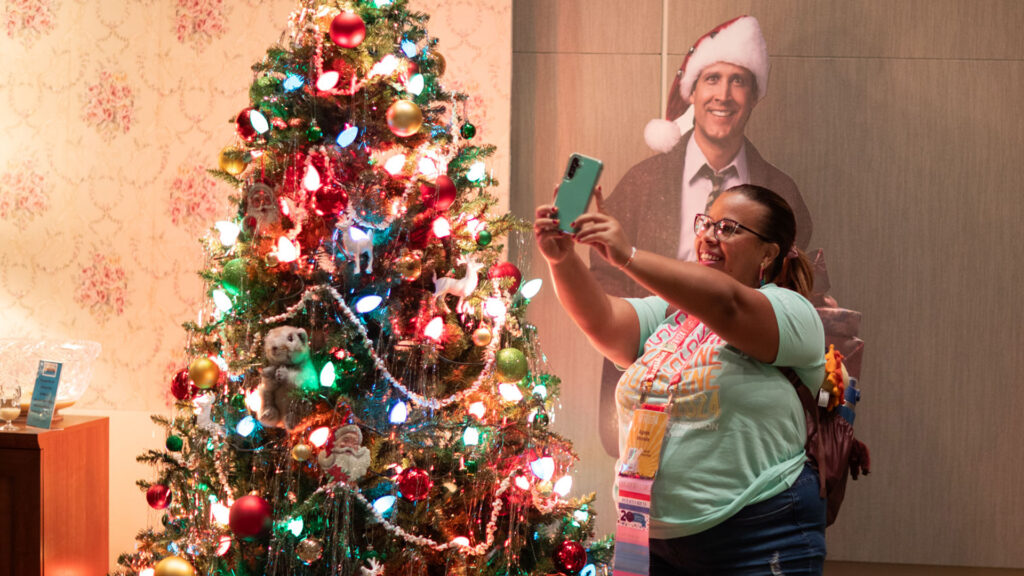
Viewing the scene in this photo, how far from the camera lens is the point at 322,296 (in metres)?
1.66

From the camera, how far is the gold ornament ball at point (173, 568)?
1611mm

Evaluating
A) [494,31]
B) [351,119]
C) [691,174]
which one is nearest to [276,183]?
[351,119]

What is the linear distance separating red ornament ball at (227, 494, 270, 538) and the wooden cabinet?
1050 mm

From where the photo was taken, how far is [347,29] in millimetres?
1600

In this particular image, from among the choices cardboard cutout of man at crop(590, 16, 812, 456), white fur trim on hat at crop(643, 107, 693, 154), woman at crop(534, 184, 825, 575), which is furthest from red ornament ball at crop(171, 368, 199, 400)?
white fur trim on hat at crop(643, 107, 693, 154)

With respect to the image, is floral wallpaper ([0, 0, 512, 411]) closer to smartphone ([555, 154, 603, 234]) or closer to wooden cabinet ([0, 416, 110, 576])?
wooden cabinet ([0, 416, 110, 576])

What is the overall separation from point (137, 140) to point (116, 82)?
220 millimetres

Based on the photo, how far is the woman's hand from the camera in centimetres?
137

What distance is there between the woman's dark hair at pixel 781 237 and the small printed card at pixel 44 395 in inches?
77.3

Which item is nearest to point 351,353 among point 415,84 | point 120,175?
point 415,84

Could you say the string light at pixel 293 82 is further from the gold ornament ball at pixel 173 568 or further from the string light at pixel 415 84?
the gold ornament ball at pixel 173 568

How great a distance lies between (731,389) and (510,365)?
1.73 ft

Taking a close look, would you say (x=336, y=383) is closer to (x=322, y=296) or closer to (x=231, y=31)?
(x=322, y=296)

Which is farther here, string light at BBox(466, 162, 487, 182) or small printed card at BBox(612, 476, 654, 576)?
string light at BBox(466, 162, 487, 182)
